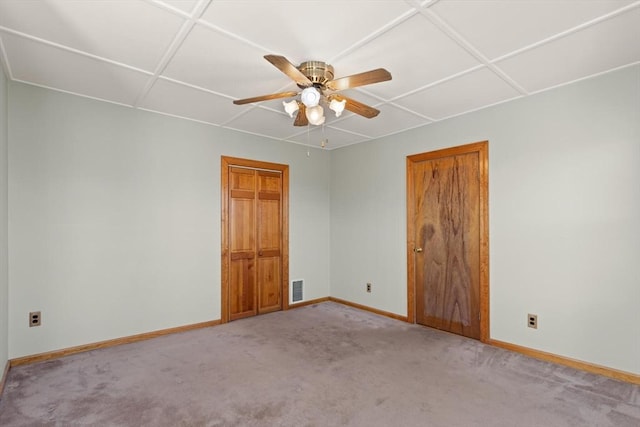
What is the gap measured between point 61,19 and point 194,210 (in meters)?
2.27

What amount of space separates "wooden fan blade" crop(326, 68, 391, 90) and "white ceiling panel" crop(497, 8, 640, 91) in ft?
3.58

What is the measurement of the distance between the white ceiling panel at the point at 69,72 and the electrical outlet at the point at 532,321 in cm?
407

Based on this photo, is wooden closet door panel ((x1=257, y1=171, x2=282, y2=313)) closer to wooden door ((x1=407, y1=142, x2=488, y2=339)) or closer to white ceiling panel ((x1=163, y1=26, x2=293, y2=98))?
white ceiling panel ((x1=163, y1=26, x2=293, y2=98))

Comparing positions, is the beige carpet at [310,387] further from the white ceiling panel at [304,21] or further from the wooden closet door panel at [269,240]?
the white ceiling panel at [304,21]

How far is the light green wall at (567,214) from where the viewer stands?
2.59 meters

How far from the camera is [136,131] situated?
11.4ft

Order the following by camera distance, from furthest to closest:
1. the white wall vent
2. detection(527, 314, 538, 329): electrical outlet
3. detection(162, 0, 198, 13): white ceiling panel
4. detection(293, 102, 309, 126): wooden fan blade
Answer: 1. the white wall vent
2. detection(527, 314, 538, 329): electrical outlet
3. detection(293, 102, 309, 126): wooden fan blade
4. detection(162, 0, 198, 13): white ceiling panel

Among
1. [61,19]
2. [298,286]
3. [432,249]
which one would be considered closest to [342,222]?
[298,286]

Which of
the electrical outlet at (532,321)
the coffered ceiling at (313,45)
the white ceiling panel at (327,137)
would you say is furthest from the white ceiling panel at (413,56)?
the electrical outlet at (532,321)

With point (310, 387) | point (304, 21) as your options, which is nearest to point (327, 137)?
point (304, 21)

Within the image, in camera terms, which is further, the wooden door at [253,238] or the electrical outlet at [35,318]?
the wooden door at [253,238]

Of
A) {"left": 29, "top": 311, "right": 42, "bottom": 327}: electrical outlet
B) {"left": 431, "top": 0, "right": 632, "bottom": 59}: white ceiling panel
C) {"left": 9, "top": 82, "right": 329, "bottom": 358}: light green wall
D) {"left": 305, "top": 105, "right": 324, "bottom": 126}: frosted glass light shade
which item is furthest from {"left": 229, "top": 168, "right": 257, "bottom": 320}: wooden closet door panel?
{"left": 431, "top": 0, "right": 632, "bottom": 59}: white ceiling panel

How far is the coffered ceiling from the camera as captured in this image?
1830 millimetres

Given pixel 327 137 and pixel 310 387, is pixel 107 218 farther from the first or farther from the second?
pixel 327 137
